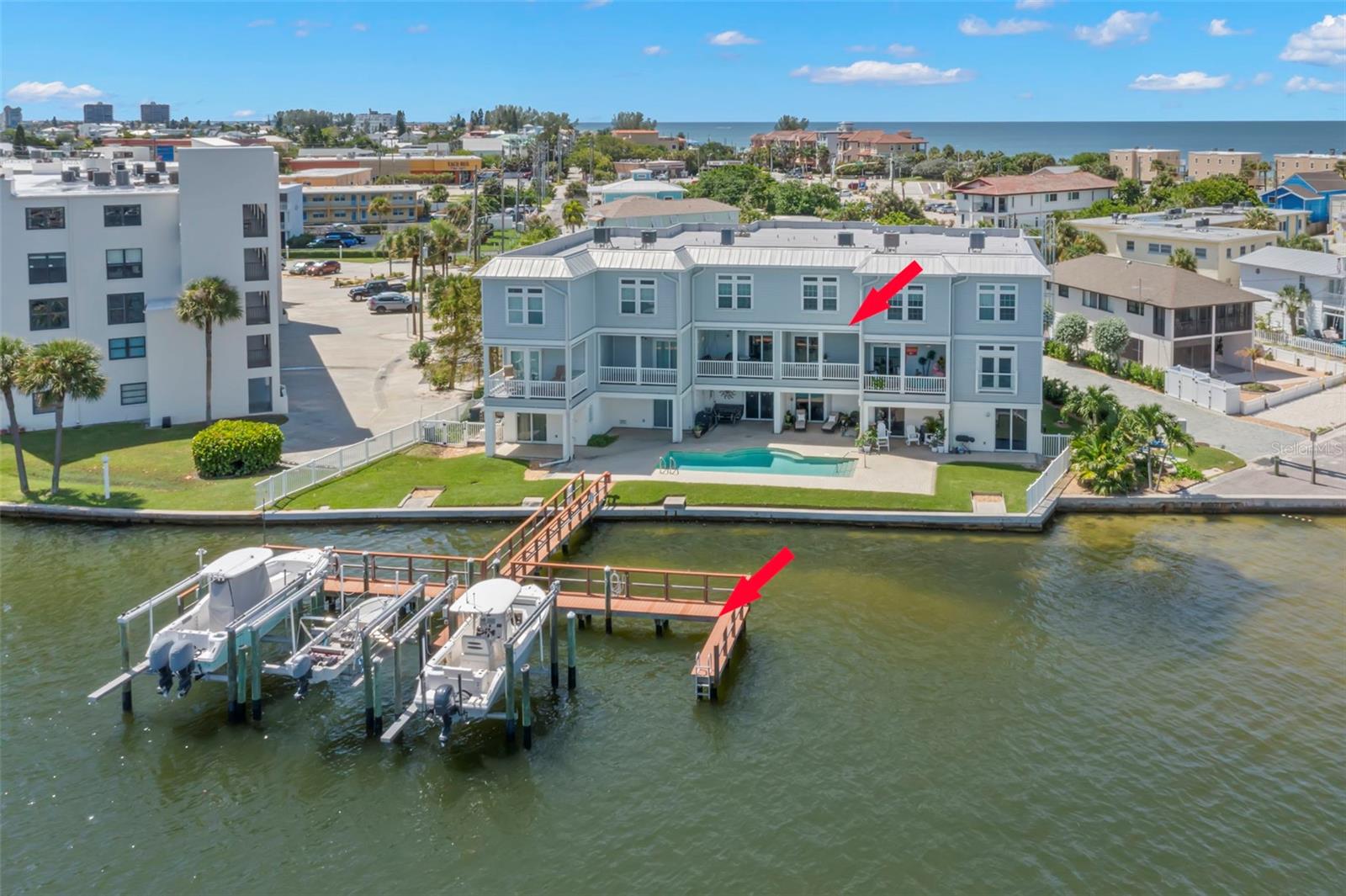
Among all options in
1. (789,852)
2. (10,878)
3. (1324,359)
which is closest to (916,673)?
(789,852)

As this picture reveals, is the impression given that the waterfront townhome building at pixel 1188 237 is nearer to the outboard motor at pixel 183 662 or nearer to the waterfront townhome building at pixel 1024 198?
the waterfront townhome building at pixel 1024 198

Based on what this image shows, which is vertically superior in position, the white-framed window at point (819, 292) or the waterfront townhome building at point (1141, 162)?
the waterfront townhome building at point (1141, 162)

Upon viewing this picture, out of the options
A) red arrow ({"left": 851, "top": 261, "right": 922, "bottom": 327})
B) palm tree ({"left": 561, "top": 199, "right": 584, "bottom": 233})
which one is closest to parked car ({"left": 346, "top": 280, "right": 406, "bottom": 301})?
palm tree ({"left": 561, "top": 199, "right": 584, "bottom": 233})

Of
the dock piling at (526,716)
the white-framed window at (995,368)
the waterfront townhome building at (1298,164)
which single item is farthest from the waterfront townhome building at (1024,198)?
the dock piling at (526,716)

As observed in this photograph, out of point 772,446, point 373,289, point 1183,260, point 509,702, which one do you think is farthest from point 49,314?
point 1183,260

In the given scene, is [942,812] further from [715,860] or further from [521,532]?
[521,532]

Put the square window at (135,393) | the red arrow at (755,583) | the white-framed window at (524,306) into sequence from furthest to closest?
the square window at (135,393), the white-framed window at (524,306), the red arrow at (755,583)
